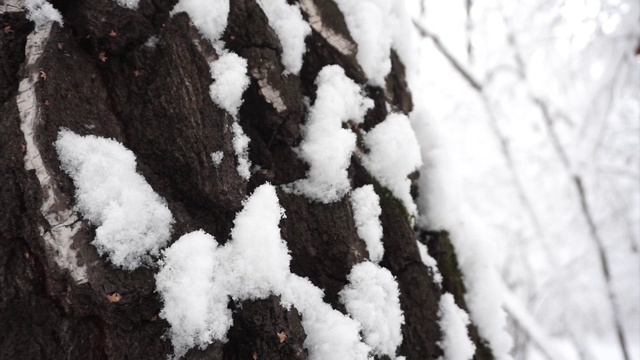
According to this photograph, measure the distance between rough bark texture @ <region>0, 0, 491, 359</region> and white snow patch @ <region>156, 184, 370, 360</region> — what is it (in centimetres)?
4

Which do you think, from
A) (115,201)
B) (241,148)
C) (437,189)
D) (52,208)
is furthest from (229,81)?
(437,189)

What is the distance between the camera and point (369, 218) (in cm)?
138

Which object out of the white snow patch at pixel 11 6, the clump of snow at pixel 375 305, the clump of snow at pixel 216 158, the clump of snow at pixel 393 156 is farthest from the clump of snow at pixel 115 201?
the clump of snow at pixel 393 156

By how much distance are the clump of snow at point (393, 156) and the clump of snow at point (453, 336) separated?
496 mm

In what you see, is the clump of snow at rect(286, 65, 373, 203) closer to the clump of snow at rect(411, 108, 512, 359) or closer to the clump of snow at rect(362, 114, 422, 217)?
the clump of snow at rect(362, 114, 422, 217)

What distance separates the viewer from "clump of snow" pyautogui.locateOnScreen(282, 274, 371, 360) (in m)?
1.12

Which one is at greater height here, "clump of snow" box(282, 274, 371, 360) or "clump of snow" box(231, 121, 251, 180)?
"clump of snow" box(231, 121, 251, 180)

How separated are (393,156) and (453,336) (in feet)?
2.65

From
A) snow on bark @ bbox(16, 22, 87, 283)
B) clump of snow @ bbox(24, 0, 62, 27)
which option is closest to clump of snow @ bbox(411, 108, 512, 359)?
snow on bark @ bbox(16, 22, 87, 283)

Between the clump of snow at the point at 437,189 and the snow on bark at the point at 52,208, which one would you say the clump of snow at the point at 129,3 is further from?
the clump of snow at the point at 437,189

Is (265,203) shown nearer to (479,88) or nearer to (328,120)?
(328,120)

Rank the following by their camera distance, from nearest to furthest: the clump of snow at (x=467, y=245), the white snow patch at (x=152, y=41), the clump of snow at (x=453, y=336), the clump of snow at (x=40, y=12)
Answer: the clump of snow at (x=40, y=12) → the white snow patch at (x=152, y=41) → the clump of snow at (x=453, y=336) → the clump of snow at (x=467, y=245)

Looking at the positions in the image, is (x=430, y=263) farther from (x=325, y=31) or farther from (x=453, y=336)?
(x=325, y=31)

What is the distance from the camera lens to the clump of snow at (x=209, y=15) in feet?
3.93
